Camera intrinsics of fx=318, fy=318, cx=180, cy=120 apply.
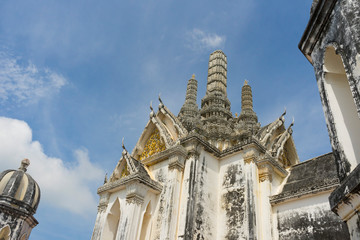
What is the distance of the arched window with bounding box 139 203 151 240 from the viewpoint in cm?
1018

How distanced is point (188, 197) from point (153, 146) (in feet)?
11.4

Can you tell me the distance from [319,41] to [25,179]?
12.6 meters

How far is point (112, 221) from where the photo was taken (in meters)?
11.1

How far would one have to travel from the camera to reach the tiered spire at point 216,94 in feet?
52.6

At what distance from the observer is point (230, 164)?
11562 mm

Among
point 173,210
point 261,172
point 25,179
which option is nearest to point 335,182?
point 261,172

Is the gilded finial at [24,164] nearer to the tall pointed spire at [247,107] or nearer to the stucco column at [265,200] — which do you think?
the stucco column at [265,200]

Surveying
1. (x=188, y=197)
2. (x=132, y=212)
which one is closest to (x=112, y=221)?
(x=132, y=212)

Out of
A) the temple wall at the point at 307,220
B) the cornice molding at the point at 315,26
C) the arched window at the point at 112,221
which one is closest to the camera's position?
the cornice molding at the point at 315,26

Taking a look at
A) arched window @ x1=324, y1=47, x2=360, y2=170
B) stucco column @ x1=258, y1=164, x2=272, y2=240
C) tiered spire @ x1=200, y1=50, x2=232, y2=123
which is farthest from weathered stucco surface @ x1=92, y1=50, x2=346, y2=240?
arched window @ x1=324, y1=47, x2=360, y2=170

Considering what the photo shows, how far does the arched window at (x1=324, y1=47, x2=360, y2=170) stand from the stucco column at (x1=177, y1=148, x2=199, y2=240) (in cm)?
642

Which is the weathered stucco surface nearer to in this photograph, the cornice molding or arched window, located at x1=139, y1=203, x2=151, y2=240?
arched window, located at x1=139, y1=203, x2=151, y2=240

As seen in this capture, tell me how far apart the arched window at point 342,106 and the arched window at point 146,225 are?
746 cm

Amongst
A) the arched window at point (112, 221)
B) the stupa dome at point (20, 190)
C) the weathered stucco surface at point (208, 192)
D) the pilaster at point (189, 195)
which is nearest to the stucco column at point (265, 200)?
the weathered stucco surface at point (208, 192)
